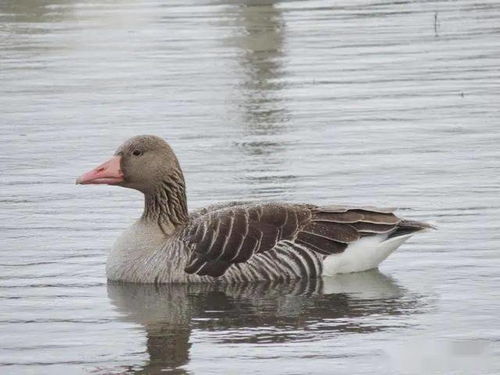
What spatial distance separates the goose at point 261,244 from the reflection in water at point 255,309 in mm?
104

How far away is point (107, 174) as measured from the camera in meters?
12.8

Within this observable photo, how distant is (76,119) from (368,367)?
36.2 feet

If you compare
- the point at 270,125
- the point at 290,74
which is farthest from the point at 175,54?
the point at 270,125

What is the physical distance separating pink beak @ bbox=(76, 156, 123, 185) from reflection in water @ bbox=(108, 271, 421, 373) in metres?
0.84

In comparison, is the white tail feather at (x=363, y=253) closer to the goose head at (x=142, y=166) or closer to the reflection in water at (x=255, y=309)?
the reflection in water at (x=255, y=309)

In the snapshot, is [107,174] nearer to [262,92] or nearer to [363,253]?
[363,253]

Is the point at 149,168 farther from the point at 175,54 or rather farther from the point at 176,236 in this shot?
the point at 175,54

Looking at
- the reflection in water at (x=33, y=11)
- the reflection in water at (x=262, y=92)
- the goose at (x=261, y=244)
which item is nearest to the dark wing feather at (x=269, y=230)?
the goose at (x=261, y=244)

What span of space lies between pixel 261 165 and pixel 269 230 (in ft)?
13.9

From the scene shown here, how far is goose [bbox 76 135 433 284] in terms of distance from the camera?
1237 cm

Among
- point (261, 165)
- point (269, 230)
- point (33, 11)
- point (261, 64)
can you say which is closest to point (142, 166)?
point (269, 230)

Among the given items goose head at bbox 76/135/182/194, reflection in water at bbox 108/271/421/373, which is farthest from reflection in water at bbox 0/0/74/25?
reflection in water at bbox 108/271/421/373

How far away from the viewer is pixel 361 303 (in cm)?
1159

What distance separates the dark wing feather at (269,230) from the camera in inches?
487
